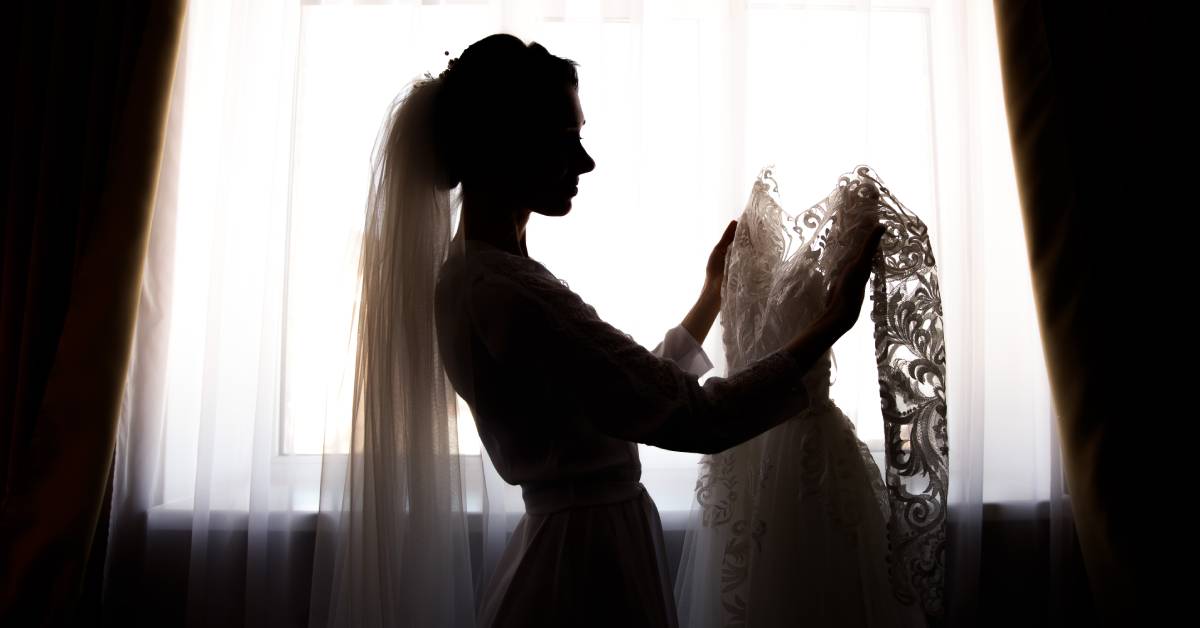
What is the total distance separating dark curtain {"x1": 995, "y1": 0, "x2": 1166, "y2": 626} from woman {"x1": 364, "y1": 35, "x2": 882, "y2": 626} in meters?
0.86

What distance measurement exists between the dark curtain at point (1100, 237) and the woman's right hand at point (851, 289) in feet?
2.71

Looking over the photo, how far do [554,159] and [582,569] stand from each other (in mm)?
522

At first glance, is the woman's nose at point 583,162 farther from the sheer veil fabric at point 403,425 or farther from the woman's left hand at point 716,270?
the woman's left hand at point 716,270

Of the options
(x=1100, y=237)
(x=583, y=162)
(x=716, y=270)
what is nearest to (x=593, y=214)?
(x=716, y=270)

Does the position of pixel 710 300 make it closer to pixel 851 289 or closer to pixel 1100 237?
pixel 851 289

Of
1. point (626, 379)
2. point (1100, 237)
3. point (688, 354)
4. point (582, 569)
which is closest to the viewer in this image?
point (626, 379)

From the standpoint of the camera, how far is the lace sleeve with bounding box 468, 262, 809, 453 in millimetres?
836

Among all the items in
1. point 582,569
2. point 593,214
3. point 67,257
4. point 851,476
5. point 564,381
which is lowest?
point 582,569

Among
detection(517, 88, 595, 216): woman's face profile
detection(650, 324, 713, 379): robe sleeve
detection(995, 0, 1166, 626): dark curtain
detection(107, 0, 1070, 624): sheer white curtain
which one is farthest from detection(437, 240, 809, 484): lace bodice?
detection(995, 0, 1166, 626): dark curtain

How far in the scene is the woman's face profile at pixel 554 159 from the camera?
96 centimetres

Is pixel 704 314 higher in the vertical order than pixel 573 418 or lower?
higher

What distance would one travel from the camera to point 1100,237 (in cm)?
155

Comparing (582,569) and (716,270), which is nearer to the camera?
(582,569)

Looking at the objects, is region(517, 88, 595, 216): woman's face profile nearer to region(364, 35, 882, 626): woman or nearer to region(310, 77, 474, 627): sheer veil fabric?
region(364, 35, 882, 626): woman
